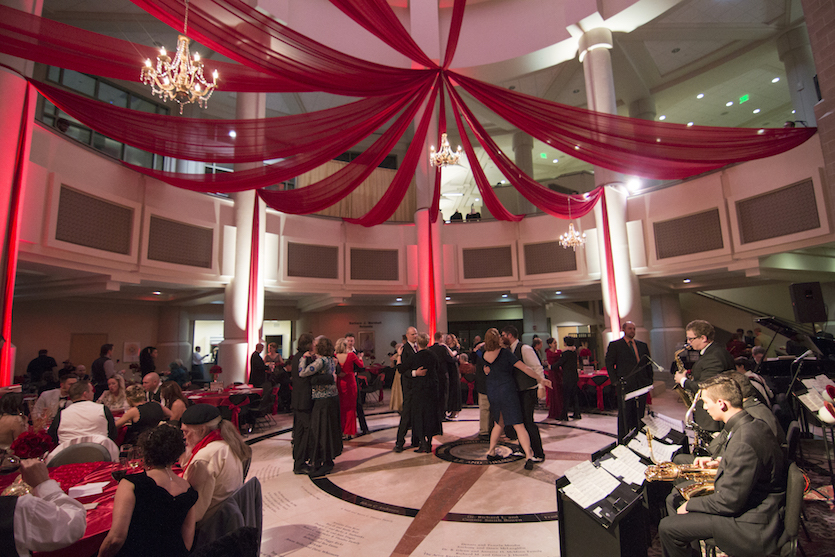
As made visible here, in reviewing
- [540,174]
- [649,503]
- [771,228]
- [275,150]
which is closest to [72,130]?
[275,150]

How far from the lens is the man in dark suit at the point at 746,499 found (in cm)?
181

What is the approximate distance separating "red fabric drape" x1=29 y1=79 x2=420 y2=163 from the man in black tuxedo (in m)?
2.40

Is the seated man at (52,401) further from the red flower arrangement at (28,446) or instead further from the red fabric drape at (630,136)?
the red fabric drape at (630,136)

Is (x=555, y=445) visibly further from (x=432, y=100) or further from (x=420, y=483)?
(x=432, y=100)

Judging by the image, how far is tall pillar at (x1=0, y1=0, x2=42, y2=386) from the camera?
15.6 feet

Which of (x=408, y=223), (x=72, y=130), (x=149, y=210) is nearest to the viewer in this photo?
(x=149, y=210)

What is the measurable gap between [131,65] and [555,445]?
19.6 feet

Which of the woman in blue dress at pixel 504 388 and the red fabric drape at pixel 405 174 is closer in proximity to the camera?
the woman in blue dress at pixel 504 388

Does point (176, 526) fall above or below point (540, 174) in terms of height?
below

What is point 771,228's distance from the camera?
7.77 m

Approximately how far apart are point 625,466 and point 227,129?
16.3 feet

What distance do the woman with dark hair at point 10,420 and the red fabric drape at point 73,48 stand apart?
2.82 m

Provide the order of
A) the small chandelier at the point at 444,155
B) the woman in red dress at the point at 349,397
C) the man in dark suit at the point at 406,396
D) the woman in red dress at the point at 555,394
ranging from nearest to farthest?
the man in dark suit at the point at 406,396 → the small chandelier at the point at 444,155 → the woman in red dress at the point at 349,397 → the woman in red dress at the point at 555,394

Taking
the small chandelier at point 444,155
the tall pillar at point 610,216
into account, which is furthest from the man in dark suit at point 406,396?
the tall pillar at point 610,216
